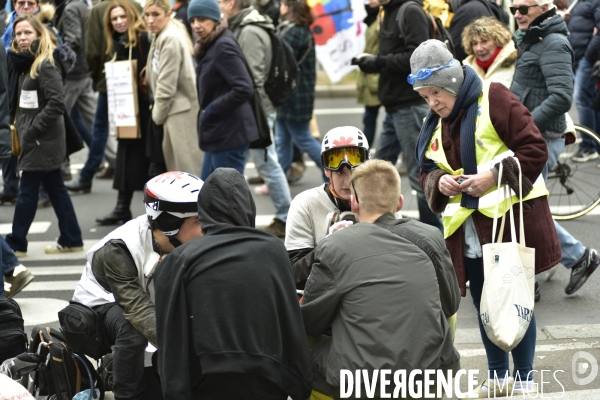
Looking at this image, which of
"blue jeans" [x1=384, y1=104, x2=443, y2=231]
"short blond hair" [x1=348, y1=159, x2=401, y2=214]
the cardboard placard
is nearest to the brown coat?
"short blond hair" [x1=348, y1=159, x2=401, y2=214]

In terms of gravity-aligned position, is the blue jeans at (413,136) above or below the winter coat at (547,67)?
below

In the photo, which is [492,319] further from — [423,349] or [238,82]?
[238,82]

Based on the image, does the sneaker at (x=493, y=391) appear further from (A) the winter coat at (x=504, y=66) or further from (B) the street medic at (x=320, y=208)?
(A) the winter coat at (x=504, y=66)

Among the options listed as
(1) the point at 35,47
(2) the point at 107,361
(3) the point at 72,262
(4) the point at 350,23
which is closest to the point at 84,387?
(2) the point at 107,361

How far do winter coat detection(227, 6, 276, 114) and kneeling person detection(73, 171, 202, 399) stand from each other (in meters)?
3.69

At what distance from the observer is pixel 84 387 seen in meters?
4.48

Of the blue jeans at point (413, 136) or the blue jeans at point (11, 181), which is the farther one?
the blue jeans at point (11, 181)

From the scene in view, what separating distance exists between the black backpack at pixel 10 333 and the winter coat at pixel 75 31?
529cm

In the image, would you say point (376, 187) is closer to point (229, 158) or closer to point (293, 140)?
point (229, 158)

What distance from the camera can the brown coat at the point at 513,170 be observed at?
4371 millimetres

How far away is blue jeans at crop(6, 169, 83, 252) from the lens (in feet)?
24.1

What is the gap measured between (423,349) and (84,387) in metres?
1.77

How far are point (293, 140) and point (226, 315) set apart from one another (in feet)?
18.2

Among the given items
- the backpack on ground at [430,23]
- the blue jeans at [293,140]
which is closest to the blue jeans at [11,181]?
the blue jeans at [293,140]
